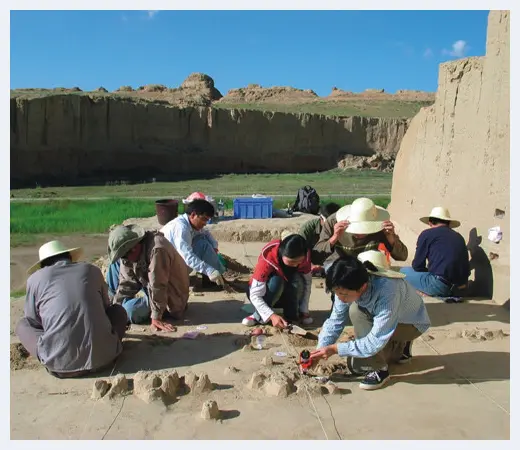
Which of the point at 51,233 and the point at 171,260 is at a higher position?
the point at 171,260

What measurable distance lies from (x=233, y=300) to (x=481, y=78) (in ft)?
11.5

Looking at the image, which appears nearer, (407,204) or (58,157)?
(407,204)

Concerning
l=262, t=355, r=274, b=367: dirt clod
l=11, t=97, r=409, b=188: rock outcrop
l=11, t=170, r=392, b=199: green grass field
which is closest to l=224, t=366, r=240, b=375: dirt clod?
l=262, t=355, r=274, b=367: dirt clod

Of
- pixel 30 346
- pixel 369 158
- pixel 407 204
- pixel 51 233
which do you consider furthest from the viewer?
pixel 369 158

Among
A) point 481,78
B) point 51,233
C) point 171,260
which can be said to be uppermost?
point 481,78

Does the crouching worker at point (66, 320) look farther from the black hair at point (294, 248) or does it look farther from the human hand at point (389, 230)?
the human hand at point (389, 230)

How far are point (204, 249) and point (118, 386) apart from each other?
2.25m

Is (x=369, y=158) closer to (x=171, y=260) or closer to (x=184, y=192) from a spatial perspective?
(x=184, y=192)

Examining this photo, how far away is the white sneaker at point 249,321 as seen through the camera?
14.5 feet

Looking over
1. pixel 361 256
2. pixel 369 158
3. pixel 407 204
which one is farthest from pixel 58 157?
pixel 361 256

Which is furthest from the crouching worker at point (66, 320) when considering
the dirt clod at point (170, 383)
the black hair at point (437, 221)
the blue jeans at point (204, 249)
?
the black hair at point (437, 221)

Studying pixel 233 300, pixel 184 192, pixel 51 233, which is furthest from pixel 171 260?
pixel 184 192

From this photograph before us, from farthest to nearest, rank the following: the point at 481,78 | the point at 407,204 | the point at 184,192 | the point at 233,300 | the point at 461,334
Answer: the point at 184,192 → the point at 407,204 → the point at 481,78 → the point at 233,300 → the point at 461,334

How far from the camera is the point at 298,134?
29.2 meters
